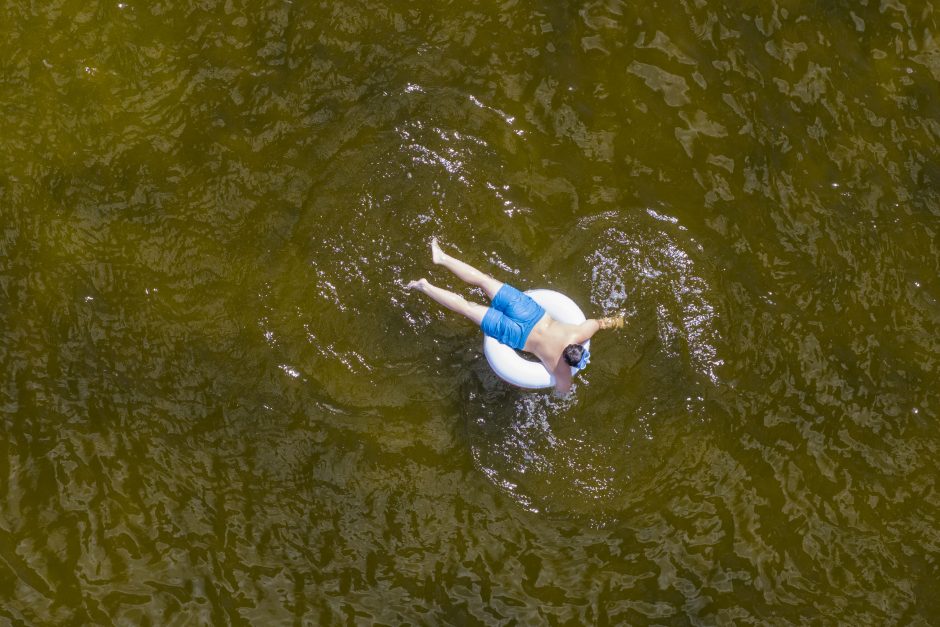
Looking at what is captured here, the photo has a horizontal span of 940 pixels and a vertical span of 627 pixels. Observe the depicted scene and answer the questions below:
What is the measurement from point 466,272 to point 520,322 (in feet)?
2.29

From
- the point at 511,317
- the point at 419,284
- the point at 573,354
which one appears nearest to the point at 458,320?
the point at 419,284

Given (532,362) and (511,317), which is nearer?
(511,317)

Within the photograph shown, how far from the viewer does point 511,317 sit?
605cm

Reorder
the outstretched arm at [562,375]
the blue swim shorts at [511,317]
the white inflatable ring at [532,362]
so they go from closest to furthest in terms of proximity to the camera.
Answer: the outstretched arm at [562,375] → the blue swim shorts at [511,317] → the white inflatable ring at [532,362]

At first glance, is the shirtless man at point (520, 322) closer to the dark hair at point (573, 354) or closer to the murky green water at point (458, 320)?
the dark hair at point (573, 354)

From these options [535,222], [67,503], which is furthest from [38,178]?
[535,222]

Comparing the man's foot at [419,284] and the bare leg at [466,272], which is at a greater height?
the bare leg at [466,272]

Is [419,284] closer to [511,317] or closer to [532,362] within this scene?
[511,317]

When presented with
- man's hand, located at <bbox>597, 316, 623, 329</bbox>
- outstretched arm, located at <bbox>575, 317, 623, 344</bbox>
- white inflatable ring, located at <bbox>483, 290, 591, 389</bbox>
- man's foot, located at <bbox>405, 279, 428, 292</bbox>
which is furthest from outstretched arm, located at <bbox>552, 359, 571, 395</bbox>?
man's foot, located at <bbox>405, 279, 428, 292</bbox>

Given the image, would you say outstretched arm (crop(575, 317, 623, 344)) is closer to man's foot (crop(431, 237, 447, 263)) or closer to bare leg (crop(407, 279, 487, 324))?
bare leg (crop(407, 279, 487, 324))

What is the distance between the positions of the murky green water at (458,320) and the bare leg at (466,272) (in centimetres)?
31

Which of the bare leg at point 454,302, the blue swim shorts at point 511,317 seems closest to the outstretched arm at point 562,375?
the blue swim shorts at point 511,317

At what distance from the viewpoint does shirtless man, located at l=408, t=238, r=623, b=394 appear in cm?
586

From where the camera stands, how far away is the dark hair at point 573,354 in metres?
5.43
